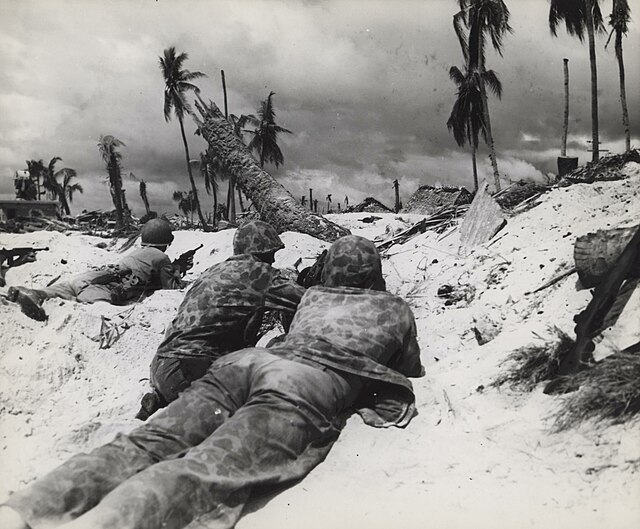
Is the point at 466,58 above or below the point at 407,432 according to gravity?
above

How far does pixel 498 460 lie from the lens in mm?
2305

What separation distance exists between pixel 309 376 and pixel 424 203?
1918 cm

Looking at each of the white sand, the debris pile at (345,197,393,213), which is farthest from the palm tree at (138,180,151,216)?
the white sand

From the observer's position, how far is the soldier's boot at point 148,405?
134 inches

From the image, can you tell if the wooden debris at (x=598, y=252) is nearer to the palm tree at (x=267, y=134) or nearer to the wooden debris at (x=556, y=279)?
the wooden debris at (x=556, y=279)

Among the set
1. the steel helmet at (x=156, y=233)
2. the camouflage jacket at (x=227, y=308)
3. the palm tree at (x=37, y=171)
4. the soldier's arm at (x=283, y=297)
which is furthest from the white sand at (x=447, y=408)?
the palm tree at (x=37, y=171)

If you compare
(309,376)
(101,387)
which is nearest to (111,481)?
(309,376)

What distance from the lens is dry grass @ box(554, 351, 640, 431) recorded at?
2.14 metres

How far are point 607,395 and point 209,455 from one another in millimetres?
1766

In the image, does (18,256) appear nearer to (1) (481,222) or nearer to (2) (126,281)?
(2) (126,281)

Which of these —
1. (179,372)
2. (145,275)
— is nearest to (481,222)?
(179,372)

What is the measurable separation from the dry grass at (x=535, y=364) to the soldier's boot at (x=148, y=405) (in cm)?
227

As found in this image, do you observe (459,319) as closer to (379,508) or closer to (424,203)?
(379,508)

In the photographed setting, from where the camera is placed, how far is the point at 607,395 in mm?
2207
